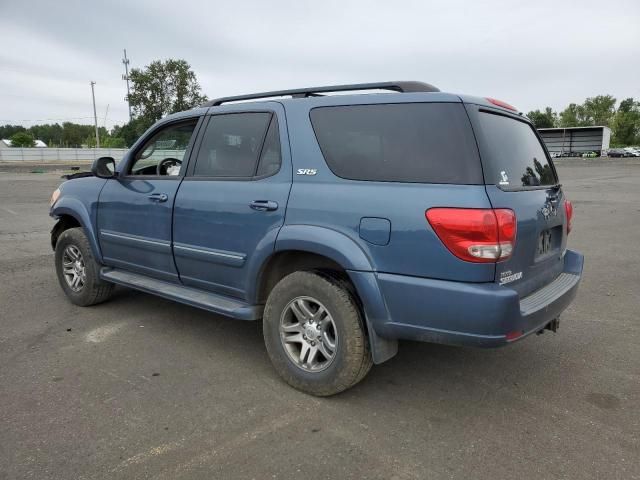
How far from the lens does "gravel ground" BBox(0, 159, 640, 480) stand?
Answer: 2.53 m

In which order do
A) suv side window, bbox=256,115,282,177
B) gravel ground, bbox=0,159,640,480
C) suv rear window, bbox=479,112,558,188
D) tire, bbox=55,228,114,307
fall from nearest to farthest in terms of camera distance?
gravel ground, bbox=0,159,640,480 → suv rear window, bbox=479,112,558,188 → suv side window, bbox=256,115,282,177 → tire, bbox=55,228,114,307

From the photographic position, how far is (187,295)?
12.7 feet

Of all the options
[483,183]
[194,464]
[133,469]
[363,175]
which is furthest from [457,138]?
[133,469]

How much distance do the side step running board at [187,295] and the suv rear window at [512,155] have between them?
1785 mm

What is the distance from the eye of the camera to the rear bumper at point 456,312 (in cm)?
262

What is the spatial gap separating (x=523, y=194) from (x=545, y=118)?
123515mm

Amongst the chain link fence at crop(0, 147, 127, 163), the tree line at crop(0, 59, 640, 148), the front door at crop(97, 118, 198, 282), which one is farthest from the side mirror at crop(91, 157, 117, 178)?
the chain link fence at crop(0, 147, 127, 163)

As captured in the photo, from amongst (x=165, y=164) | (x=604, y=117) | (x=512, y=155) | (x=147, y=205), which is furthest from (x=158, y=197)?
(x=604, y=117)

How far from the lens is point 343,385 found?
3.09 metres

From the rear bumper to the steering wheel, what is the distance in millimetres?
2467

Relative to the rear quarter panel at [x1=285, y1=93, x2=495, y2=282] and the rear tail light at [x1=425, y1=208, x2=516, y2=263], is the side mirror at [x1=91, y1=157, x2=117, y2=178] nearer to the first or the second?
the rear quarter panel at [x1=285, y1=93, x2=495, y2=282]

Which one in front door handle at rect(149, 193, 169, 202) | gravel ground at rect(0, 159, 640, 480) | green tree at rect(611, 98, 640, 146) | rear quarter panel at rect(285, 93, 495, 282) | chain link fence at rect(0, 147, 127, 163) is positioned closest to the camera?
gravel ground at rect(0, 159, 640, 480)

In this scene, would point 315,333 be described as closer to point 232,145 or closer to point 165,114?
point 232,145

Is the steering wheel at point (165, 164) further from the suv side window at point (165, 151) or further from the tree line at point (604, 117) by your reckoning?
the tree line at point (604, 117)
